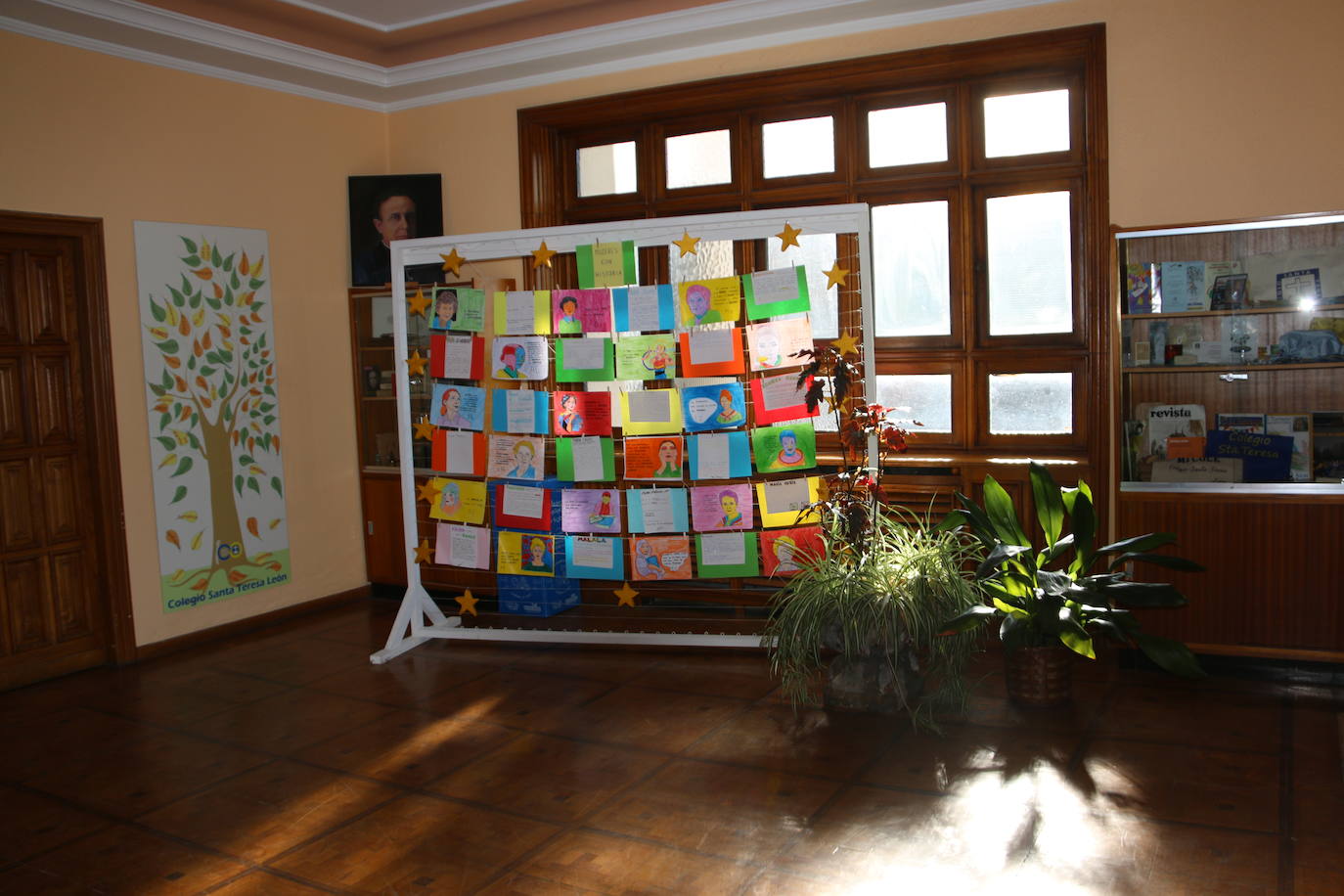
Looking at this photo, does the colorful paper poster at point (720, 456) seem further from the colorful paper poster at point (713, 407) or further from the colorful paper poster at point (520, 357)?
the colorful paper poster at point (520, 357)

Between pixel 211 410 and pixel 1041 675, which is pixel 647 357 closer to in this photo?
pixel 1041 675

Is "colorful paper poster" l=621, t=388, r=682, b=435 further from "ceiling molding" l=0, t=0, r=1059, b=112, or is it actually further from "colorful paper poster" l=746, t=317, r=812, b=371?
"ceiling molding" l=0, t=0, r=1059, b=112

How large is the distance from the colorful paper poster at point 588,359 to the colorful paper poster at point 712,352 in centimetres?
38

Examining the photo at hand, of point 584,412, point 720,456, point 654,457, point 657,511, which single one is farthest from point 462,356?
point 720,456

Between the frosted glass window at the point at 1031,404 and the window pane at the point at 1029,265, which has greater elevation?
the window pane at the point at 1029,265

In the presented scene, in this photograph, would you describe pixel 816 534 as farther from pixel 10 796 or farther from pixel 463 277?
pixel 10 796

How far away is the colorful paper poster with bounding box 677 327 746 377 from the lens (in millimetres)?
4660

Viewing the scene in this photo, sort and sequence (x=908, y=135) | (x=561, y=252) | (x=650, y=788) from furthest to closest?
(x=908, y=135), (x=561, y=252), (x=650, y=788)

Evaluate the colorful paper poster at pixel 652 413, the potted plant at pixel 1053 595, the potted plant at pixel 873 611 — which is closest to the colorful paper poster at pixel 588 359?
the colorful paper poster at pixel 652 413

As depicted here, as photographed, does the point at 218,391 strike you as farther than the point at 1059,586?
Yes

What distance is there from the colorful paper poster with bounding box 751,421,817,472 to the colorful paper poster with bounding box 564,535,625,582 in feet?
2.75

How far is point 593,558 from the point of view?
493cm

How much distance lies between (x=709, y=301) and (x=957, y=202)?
1522 millimetres

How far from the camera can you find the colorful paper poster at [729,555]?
15.5ft
